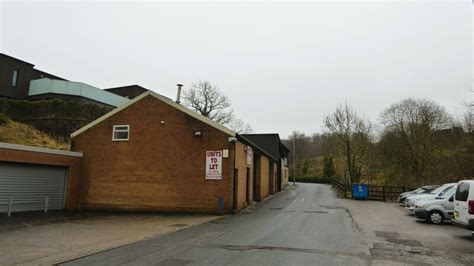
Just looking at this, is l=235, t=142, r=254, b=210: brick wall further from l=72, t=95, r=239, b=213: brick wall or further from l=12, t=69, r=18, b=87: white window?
l=12, t=69, r=18, b=87: white window

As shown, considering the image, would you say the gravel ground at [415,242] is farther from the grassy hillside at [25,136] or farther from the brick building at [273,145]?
the grassy hillside at [25,136]

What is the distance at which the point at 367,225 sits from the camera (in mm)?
15320

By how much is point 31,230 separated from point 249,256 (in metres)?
9.94

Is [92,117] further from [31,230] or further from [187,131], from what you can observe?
[31,230]

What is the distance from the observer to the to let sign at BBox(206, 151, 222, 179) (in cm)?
2036

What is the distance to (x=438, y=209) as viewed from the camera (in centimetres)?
1566

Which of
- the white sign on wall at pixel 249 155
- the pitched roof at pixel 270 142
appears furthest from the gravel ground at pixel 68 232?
the pitched roof at pixel 270 142

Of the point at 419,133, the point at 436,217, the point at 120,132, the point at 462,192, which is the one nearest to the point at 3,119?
the point at 120,132

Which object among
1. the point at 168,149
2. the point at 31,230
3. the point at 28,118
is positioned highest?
the point at 28,118

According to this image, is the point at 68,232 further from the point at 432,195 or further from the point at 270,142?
the point at 270,142

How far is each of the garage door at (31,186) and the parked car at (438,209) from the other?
1936cm

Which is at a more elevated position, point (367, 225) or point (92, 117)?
point (92, 117)

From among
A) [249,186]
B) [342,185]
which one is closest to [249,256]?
[249,186]

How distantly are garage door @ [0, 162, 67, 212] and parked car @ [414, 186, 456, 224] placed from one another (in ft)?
63.5
